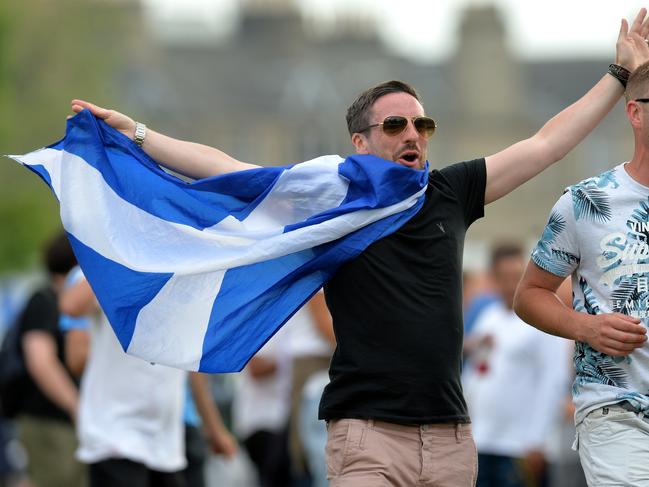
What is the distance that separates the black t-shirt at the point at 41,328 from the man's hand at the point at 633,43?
5448 millimetres

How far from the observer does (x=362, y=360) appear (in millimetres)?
6582

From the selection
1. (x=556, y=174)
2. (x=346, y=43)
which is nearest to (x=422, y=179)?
(x=556, y=174)

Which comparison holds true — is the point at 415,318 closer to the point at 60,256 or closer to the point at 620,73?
the point at 620,73

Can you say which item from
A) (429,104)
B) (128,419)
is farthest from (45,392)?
(429,104)

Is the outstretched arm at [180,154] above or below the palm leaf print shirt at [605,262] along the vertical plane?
above

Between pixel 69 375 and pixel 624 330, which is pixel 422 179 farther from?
pixel 69 375

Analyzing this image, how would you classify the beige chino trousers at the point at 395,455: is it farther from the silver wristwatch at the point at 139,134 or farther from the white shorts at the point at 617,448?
the silver wristwatch at the point at 139,134

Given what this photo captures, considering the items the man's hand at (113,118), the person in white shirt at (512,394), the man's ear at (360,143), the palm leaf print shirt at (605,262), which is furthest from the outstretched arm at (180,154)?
the person in white shirt at (512,394)

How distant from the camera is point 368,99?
23.1 ft

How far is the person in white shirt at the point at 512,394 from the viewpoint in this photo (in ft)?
40.0

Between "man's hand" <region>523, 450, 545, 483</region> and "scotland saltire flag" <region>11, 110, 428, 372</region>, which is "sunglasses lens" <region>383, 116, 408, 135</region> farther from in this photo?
"man's hand" <region>523, 450, 545, 483</region>

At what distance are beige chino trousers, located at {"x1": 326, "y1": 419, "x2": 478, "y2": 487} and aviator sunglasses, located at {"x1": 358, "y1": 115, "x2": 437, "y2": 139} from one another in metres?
1.20

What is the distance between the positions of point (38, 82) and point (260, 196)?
52.8m

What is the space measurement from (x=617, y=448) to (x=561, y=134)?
134 cm
